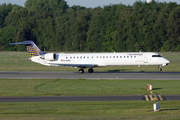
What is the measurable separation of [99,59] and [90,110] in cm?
2452

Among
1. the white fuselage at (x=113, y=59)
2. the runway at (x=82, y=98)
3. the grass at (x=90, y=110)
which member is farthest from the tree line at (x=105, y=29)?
the grass at (x=90, y=110)

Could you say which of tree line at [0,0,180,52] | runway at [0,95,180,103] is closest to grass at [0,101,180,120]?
runway at [0,95,180,103]

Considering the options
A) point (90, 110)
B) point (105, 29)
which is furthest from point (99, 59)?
point (105, 29)

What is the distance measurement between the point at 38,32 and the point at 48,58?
98.6 metres

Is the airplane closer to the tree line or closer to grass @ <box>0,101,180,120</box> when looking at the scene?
grass @ <box>0,101,180,120</box>

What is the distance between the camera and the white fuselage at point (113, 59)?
41.2 meters

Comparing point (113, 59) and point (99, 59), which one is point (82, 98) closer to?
point (113, 59)

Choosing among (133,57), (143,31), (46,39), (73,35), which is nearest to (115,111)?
(133,57)

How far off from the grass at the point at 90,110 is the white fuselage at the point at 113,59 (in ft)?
70.3

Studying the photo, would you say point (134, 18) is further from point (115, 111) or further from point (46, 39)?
point (115, 111)

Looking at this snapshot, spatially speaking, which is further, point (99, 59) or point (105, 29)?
point (105, 29)

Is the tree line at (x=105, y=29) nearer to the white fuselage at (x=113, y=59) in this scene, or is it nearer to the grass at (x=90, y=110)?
the white fuselage at (x=113, y=59)

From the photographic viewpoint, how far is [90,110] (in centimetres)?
1781

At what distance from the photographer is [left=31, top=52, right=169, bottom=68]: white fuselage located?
1620 inches
